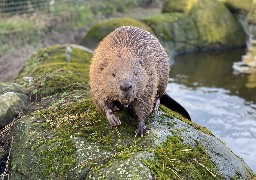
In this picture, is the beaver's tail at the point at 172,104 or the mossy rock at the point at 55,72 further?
the mossy rock at the point at 55,72

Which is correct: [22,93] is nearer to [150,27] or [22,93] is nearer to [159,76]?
[159,76]

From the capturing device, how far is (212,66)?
32.1 feet

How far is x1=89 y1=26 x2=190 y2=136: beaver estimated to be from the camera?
3571 mm

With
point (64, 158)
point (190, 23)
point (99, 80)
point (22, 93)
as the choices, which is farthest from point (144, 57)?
point (190, 23)

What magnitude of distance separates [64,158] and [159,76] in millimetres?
1418

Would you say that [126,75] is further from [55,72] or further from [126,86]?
[55,72]

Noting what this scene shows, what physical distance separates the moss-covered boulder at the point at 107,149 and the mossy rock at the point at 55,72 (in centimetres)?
68

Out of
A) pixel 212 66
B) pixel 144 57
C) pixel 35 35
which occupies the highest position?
pixel 144 57

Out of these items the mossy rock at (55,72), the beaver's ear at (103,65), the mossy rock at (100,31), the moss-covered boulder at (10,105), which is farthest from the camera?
the mossy rock at (100,31)

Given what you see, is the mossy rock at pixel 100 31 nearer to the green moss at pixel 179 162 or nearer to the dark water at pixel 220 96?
the dark water at pixel 220 96

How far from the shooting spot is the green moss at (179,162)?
3367mm

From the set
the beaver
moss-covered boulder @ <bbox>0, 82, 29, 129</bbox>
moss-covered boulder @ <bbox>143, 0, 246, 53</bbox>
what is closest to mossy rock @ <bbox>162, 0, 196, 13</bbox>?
moss-covered boulder @ <bbox>143, 0, 246, 53</bbox>

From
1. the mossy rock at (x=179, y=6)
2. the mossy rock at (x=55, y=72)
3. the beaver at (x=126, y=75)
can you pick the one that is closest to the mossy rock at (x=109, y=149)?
the beaver at (x=126, y=75)

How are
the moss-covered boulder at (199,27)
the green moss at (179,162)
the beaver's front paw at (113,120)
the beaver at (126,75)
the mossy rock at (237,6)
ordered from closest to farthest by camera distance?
the green moss at (179,162) < the beaver at (126,75) < the beaver's front paw at (113,120) < the moss-covered boulder at (199,27) < the mossy rock at (237,6)
